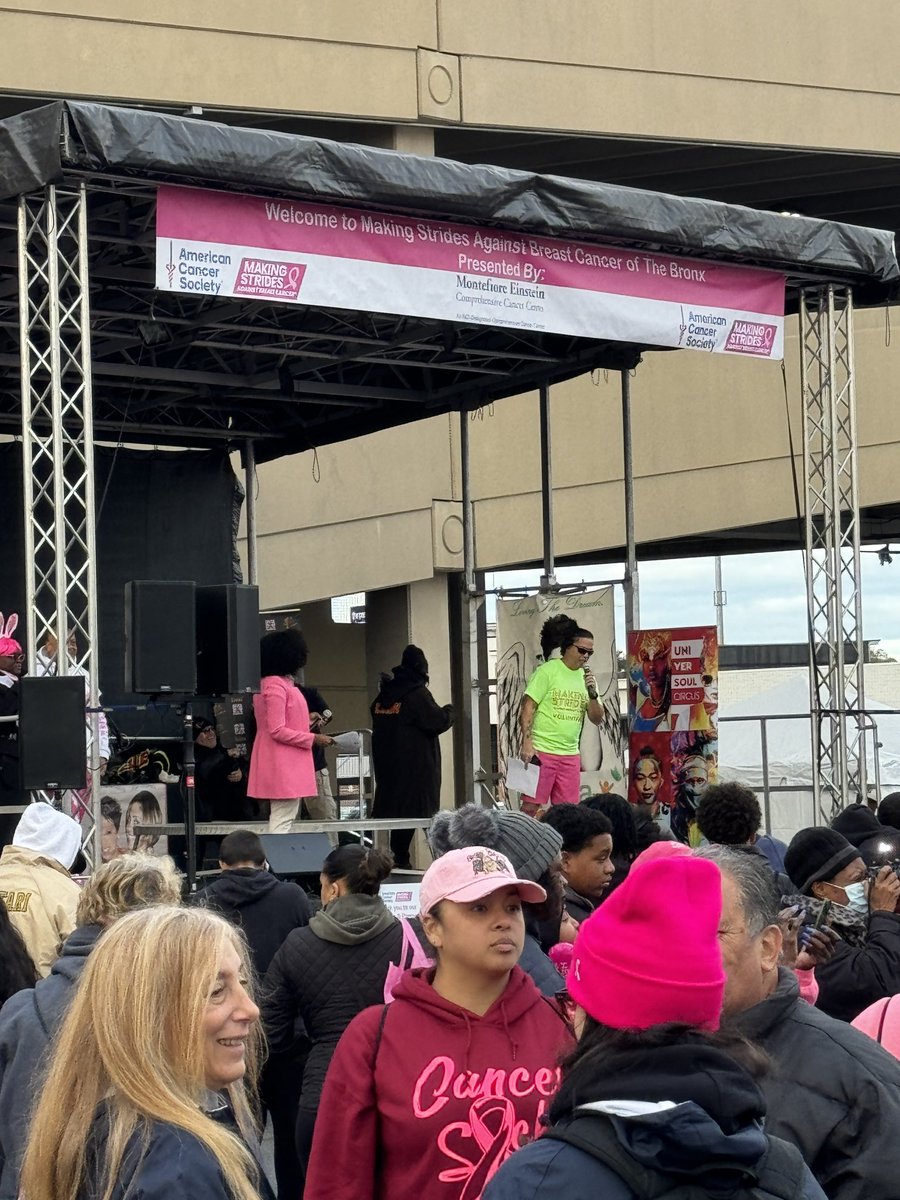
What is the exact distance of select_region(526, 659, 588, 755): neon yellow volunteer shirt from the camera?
13.7m

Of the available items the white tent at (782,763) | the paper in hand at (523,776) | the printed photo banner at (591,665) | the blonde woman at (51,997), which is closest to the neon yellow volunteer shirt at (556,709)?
the paper in hand at (523,776)

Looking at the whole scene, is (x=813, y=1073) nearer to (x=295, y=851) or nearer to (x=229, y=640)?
(x=229, y=640)

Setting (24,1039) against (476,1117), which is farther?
(24,1039)

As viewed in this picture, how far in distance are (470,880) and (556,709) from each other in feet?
32.3

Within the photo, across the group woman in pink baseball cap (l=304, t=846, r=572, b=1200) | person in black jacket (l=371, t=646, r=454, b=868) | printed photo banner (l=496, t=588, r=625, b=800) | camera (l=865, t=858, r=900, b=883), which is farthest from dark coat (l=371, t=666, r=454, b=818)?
woman in pink baseball cap (l=304, t=846, r=572, b=1200)

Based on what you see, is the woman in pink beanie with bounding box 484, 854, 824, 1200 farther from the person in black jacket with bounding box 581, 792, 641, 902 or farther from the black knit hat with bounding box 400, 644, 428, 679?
the black knit hat with bounding box 400, 644, 428, 679

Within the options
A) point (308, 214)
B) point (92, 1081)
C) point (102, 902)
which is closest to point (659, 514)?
point (308, 214)

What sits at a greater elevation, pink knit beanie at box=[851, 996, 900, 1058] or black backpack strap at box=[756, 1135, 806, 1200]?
black backpack strap at box=[756, 1135, 806, 1200]

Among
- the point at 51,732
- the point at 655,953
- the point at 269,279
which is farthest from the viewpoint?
the point at 269,279

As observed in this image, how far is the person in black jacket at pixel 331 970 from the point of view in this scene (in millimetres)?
5992

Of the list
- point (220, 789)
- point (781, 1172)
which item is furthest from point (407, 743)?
point (781, 1172)

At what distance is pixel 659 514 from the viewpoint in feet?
71.9

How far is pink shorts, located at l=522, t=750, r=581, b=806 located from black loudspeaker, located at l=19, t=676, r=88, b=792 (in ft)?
16.7

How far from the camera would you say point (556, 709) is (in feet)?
44.8
